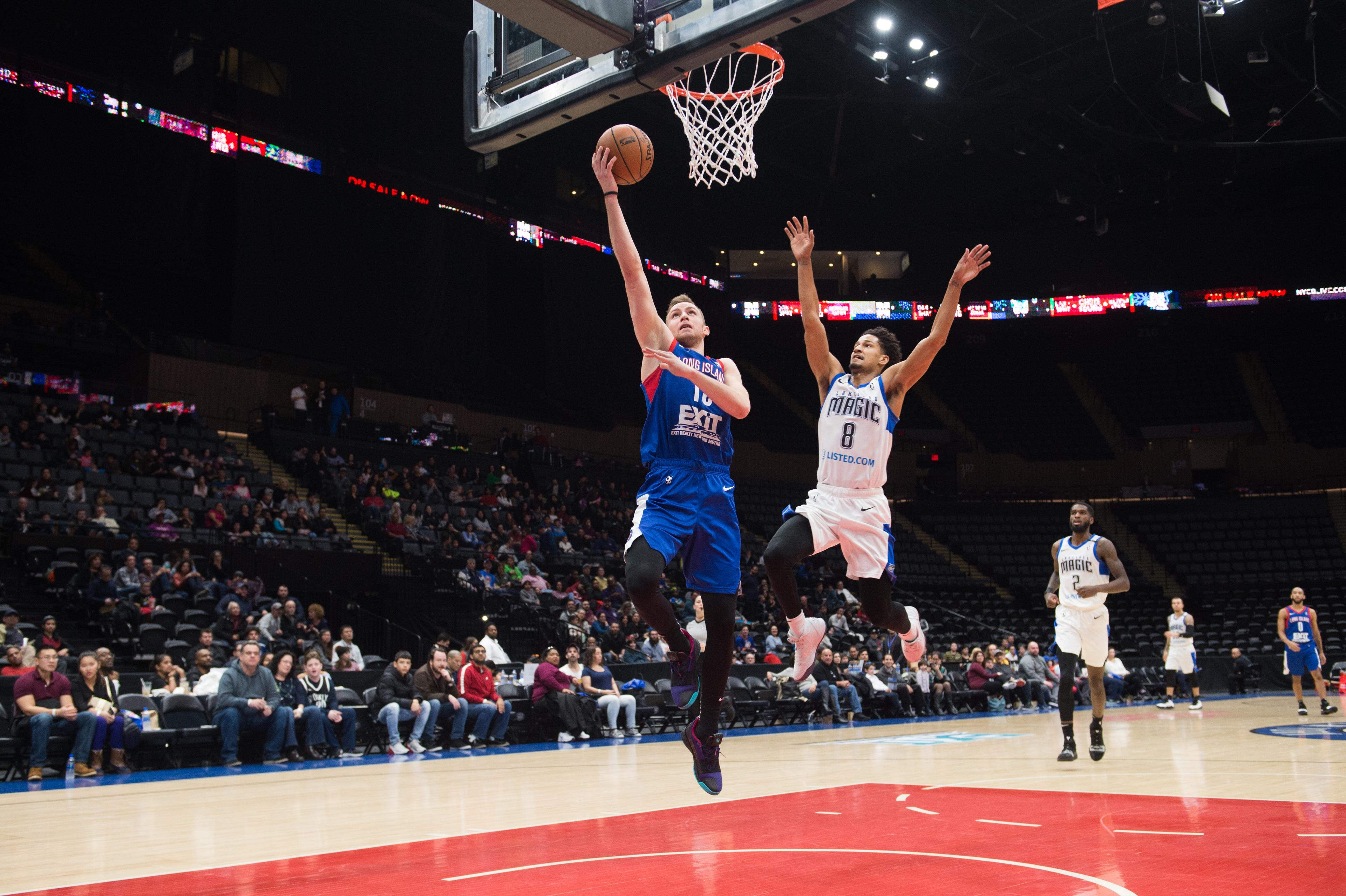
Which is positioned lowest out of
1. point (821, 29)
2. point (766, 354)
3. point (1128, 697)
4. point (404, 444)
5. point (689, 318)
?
point (1128, 697)

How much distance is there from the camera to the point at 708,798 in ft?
24.1

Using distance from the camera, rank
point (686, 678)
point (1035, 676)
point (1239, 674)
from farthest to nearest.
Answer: point (1239, 674) < point (1035, 676) < point (686, 678)

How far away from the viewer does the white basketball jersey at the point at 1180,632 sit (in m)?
16.5

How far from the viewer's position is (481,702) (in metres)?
12.4

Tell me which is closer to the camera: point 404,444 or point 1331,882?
point 1331,882

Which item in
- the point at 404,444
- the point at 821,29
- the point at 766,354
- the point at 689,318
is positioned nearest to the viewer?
the point at 689,318

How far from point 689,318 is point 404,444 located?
717 inches

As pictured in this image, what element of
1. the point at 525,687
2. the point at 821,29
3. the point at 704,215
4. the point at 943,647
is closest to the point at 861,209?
the point at 704,215

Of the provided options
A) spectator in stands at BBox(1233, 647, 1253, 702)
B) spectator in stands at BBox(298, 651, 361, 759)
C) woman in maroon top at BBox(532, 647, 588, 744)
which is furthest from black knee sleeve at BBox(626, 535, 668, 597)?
spectator in stands at BBox(1233, 647, 1253, 702)

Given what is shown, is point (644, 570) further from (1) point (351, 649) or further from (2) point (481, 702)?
(1) point (351, 649)

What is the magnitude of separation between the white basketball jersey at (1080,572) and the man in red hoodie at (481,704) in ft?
20.5

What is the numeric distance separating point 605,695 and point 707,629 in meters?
9.33

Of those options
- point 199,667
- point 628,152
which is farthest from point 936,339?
point 199,667

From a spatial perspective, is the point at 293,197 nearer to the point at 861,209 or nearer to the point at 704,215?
the point at 704,215
